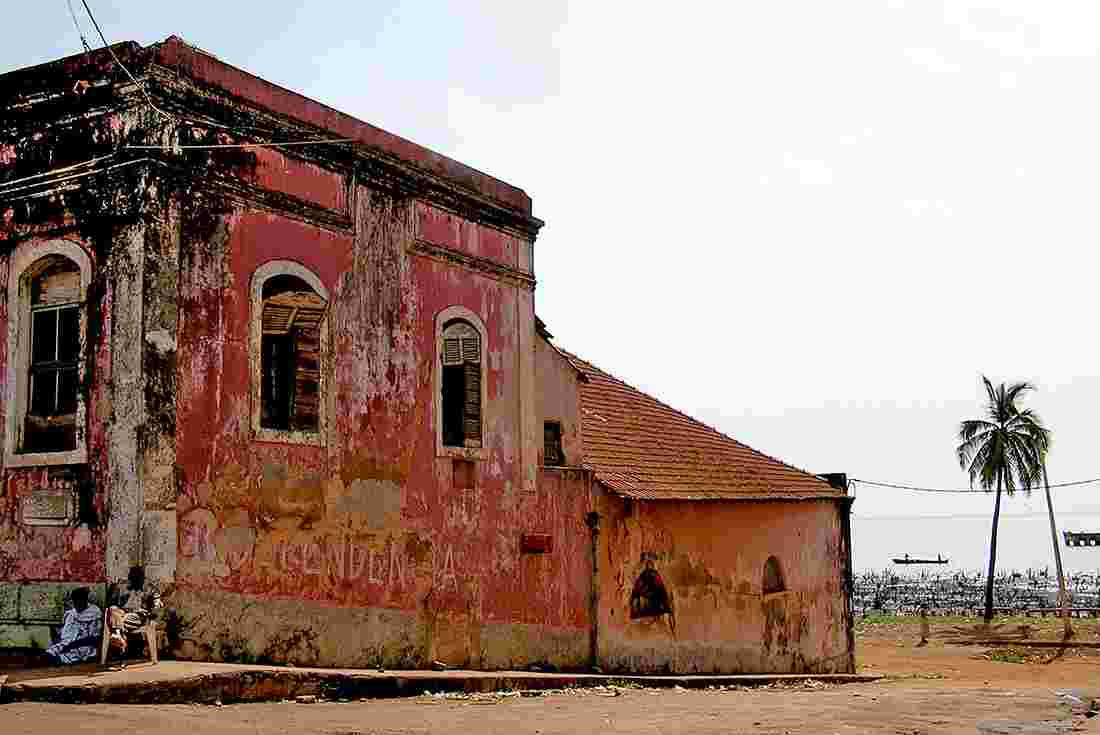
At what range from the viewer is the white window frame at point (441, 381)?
15.6 metres

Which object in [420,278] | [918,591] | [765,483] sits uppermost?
[420,278]

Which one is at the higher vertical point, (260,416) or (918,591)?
(260,416)

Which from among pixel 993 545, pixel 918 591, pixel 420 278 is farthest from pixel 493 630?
pixel 918 591

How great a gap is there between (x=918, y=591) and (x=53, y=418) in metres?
60.6

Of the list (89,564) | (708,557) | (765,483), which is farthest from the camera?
(765,483)

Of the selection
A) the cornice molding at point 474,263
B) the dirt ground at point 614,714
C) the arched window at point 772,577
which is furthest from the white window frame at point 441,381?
the arched window at point 772,577

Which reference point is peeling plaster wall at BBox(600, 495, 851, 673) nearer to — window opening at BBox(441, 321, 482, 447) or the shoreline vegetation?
Answer: window opening at BBox(441, 321, 482, 447)

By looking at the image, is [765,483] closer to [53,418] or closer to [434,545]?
[434,545]

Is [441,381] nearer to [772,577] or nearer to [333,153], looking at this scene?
[333,153]

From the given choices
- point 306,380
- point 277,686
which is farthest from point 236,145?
point 277,686

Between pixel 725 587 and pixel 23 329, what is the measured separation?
12339mm

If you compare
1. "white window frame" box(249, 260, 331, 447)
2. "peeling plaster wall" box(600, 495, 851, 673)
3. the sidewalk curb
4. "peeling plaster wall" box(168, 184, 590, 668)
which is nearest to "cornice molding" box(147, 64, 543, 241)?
"peeling plaster wall" box(168, 184, 590, 668)

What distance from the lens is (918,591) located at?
2648 inches

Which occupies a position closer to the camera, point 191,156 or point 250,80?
point 191,156
